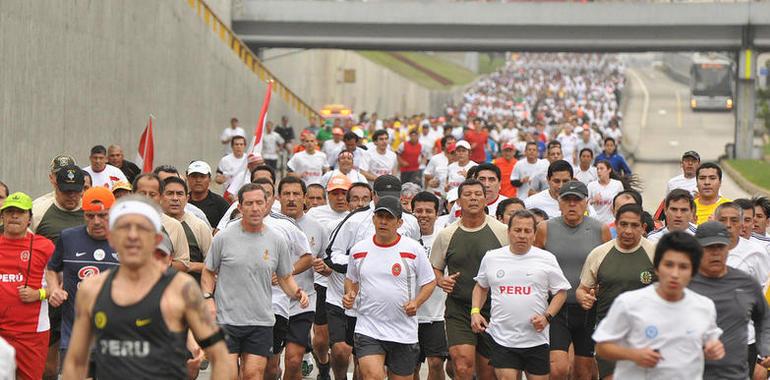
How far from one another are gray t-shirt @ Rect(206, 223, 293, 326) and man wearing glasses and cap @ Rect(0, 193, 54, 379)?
127cm

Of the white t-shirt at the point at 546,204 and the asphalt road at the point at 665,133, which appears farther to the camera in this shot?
the asphalt road at the point at 665,133

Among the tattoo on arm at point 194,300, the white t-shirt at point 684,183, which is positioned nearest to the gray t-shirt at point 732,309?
the tattoo on arm at point 194,300

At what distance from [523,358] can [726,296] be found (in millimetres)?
2515

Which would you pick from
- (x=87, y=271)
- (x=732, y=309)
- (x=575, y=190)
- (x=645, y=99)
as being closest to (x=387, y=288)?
(x=575, y=190)

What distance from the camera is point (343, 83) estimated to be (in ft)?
214

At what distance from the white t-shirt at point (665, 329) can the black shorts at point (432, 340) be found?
14.7 feet

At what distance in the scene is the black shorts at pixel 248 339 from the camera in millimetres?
10859

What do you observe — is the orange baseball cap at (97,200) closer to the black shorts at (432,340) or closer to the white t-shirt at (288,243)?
the white t-shirt at (288,243)

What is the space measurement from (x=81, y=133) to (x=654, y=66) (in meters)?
111

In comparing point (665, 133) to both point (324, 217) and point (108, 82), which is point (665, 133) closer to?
point (108, 82)

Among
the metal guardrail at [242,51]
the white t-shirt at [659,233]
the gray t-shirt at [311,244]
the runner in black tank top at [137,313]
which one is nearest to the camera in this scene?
the runner in black tank top at [137,313]

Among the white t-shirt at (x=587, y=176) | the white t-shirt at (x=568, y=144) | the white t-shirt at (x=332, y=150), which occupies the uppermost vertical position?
the white t-shirt at (x=568, y=144)

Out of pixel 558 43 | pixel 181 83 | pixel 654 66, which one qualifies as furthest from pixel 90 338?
pixel 654 66

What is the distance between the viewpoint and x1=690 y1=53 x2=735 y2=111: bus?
266 ft
